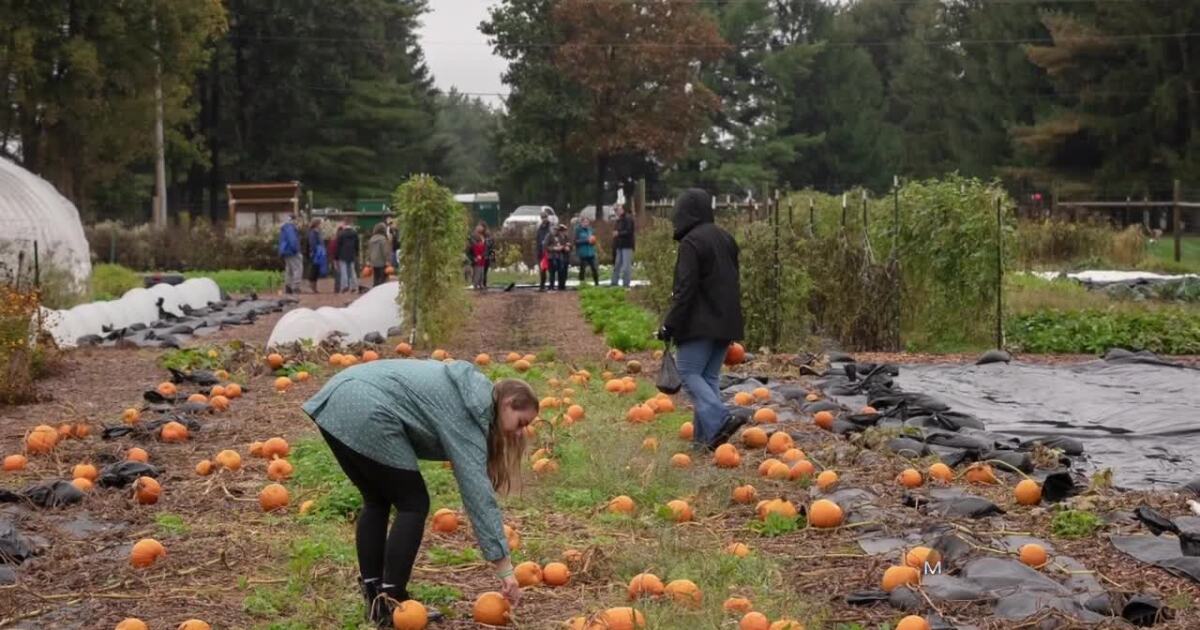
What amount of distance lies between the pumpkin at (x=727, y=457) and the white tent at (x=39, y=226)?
1367 cm

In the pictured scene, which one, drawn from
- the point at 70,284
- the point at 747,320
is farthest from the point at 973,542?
the point at 70,284

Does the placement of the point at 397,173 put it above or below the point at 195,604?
above

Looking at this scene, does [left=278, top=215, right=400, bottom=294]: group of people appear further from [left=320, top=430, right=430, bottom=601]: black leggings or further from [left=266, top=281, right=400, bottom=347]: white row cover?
[left=320, top=430, right=430, bottom=601]: black leggings

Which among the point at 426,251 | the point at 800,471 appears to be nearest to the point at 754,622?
the point at 800,471

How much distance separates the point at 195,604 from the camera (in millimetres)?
5992

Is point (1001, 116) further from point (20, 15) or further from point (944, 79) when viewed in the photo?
point (20, 15)

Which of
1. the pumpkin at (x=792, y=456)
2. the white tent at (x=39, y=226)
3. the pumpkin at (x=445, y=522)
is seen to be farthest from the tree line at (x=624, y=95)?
the pumpkin at (x=445, y=522)

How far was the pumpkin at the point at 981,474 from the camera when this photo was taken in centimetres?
809

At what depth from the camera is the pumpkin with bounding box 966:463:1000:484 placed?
8094mm

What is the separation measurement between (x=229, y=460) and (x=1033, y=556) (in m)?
4.87

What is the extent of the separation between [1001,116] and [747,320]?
140 feet

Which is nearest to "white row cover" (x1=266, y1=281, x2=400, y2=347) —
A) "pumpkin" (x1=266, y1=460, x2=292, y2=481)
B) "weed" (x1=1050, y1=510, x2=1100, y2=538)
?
"pumpkin" (x1=266, y1=460, x2=292, y2=481)

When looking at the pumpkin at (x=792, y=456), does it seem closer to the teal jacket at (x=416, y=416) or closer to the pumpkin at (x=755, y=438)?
the pumpkin at (x=755, y=438)

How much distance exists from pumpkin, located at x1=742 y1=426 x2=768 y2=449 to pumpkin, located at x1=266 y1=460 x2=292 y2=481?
9.42 feet
